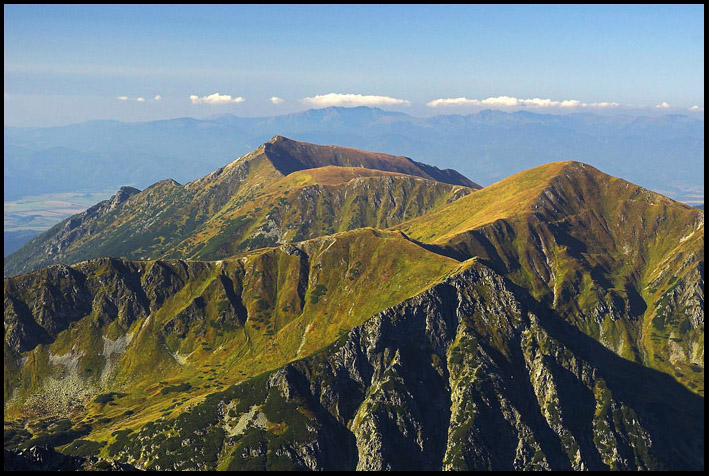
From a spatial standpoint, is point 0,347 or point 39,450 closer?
point 39,450

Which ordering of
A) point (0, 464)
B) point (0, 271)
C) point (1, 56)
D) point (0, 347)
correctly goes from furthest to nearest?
point (0, 347) < point (0, 271) < point (0, 464) < point (1, 56)

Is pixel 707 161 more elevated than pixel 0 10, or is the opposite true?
pixel 0 10

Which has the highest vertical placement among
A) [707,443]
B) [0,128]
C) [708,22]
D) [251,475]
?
[708,22]

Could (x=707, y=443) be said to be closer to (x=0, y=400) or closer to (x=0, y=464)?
(x=0, y=400)

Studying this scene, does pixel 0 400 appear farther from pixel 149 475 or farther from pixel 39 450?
pixel 149 475

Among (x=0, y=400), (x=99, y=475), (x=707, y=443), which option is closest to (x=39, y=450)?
(x=99, y=475)

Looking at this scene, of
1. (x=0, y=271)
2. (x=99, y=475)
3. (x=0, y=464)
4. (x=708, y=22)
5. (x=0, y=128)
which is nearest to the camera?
(x=0, y=128)

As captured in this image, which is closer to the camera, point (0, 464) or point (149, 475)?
point (0, 464)

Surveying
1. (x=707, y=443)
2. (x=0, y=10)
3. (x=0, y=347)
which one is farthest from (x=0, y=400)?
(x=0, y=347)

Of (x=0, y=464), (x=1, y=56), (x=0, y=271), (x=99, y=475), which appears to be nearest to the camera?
(x=1, y=56)
